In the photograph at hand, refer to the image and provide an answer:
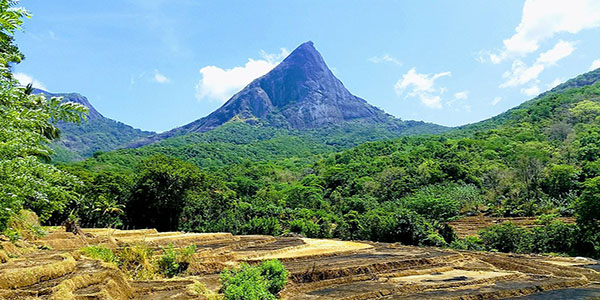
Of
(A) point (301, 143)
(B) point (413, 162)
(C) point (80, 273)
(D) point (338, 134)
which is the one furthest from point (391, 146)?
(C) point (80, 273)

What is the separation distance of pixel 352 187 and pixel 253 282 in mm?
57704

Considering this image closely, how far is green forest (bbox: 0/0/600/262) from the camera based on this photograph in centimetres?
571

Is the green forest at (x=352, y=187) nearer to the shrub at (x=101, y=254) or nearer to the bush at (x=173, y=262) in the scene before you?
the shrub at (x=101, y=254)

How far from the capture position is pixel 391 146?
102 meters

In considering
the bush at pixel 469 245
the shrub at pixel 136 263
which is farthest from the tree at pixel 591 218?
the shrub at pixel 136 263

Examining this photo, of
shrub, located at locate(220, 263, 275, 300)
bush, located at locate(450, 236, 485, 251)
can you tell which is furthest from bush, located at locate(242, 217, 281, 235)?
shrub, located at locate(220, 263, 275, 300)

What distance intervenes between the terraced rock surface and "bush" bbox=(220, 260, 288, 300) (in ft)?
3.16

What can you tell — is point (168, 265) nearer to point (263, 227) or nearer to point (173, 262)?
point (173, 262)

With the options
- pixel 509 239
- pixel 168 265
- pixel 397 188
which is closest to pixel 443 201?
pixel 509 239

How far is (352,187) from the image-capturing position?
221 ft

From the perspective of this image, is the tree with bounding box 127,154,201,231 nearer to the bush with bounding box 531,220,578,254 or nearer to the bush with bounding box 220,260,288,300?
the bush with bounding box 220,260,288,300

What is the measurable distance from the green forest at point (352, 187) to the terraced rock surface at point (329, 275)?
5.25ft

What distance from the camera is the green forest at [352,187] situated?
5707mm

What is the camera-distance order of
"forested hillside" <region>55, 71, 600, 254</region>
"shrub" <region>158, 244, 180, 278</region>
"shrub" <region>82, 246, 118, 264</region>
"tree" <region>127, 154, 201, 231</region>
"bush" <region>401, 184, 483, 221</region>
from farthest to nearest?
"bush" <region>401, 184, 483, 221</region>
"tree" <region>127, 154, 201, 231</region>
"forested hillside" <region>55, 71, 600, 254</region>
"shrub" <region>158, 244, 180, 278</region>
"shrub" <region>82, 246, 118, 264</region>
